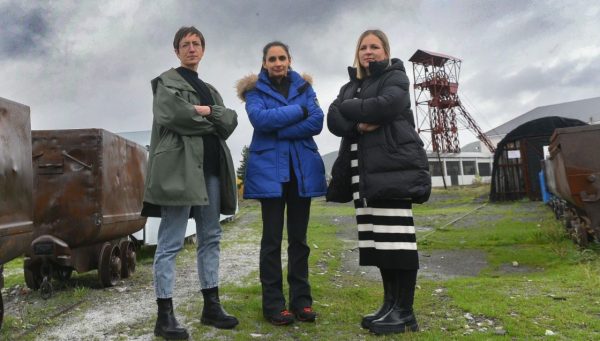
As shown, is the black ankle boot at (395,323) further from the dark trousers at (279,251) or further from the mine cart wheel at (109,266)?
the mine cart wheel at (109,266)

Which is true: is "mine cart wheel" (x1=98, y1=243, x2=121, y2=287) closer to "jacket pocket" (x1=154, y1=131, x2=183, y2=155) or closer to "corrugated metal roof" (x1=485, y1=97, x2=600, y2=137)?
"jacket pocket" (x1=154, y1=131, x2=183, y2=155)

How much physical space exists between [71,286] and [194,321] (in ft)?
9.57

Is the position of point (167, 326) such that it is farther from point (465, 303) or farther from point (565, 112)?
point (565, 112)

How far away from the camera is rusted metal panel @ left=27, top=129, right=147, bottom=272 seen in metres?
5.40

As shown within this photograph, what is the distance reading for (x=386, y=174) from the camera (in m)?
3.30

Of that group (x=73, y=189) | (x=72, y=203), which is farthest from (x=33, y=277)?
(x=73, y=189)

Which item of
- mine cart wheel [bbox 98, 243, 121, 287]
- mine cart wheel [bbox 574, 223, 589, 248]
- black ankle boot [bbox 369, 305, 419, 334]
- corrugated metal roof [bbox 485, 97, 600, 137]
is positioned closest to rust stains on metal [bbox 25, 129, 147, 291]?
mine cart wheel [bbox 98, 243, 121, 287]

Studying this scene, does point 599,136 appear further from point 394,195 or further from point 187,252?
point 187,252

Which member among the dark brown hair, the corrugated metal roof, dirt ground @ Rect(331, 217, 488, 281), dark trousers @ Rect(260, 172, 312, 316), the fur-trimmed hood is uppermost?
the corrugated metal roof

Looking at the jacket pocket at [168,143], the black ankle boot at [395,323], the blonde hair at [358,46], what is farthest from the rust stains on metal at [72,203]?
the black ankle boot at [395,323]

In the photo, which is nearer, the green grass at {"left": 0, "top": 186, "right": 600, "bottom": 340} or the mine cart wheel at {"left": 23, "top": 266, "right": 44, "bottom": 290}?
the green grass at {"left": 0, "top": 186, "right": 600, "bottom": 340}

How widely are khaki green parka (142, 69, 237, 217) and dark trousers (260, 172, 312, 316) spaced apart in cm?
63

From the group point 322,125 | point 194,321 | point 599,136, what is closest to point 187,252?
point 194,321

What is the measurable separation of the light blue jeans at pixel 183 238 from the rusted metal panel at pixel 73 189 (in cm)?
240
